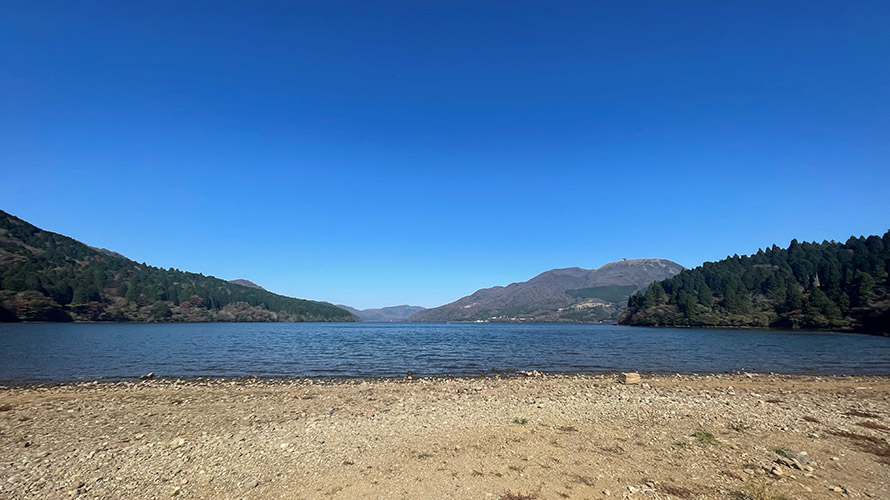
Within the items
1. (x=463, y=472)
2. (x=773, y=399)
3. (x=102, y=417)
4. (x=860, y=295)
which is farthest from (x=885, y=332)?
(x=102, y=417)

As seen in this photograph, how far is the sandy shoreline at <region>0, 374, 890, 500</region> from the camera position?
992 centimetres

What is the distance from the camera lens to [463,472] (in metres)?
10.9

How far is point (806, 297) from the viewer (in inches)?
5807

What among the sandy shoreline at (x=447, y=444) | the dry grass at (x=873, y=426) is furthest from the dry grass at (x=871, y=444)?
the dry grass at (x=873, y=426)

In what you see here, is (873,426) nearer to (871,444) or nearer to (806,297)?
(871,444)

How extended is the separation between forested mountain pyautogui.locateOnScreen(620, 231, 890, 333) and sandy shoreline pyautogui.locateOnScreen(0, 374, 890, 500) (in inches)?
5433

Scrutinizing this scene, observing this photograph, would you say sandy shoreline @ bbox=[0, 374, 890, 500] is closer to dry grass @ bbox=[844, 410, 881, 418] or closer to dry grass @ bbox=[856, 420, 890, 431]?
dry grass @ bbox=[844, 410, 881, 418]

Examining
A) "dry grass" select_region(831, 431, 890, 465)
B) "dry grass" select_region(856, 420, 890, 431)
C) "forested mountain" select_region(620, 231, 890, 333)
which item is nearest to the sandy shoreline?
"dry grass" select_region(831, 431, 890, 465)

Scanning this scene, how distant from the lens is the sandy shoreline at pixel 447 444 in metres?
9.92

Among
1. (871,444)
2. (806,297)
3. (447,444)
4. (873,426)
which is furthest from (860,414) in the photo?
(806,297)

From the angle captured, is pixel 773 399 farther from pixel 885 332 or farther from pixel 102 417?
pixel 885 332

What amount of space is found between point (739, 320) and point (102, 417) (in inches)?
7837

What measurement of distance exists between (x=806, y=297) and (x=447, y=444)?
18966cm

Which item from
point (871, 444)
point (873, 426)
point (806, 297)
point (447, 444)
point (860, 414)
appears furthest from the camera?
point (806, 297)
